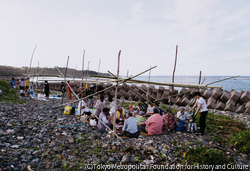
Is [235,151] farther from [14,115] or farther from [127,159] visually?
[14,115]

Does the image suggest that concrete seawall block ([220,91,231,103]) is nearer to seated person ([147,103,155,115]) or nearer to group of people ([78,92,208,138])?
group of people ([78,92,208,138])

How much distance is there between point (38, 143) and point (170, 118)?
235 inches

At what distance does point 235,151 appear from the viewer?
206 inches

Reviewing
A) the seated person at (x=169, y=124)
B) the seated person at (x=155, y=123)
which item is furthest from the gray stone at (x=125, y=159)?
the seated person at (x=169, y=124)

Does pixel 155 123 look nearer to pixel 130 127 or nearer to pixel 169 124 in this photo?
pixel 169 124

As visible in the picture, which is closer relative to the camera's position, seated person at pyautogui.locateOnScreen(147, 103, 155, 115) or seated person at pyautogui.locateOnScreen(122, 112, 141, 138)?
seated person at pyautogui.locateOnScreen(122, 112, 141, 138)

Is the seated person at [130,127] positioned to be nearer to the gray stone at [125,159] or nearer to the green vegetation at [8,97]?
the gray stone at [125,159]

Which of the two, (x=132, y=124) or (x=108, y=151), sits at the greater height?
(x=132, y=124)

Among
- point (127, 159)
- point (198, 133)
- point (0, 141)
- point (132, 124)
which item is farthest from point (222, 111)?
point (0, 141)

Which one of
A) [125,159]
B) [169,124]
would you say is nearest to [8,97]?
[125,159]

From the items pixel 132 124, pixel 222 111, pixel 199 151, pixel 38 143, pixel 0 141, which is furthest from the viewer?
pixel 222 111

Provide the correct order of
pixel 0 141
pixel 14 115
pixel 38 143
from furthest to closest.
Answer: pixel 14 115, pixel 38 143, pixel 0 141

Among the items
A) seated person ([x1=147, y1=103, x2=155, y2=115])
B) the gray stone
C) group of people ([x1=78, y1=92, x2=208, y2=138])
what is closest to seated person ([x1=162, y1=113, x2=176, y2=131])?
group of people ([x1=78, y1=92, x2=208, y2=138])

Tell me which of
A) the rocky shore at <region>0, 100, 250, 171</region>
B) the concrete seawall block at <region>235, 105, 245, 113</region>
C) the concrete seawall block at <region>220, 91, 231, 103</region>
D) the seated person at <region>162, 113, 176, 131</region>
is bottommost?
the rocky shore at <region>0, 100, 250, 171</region>
